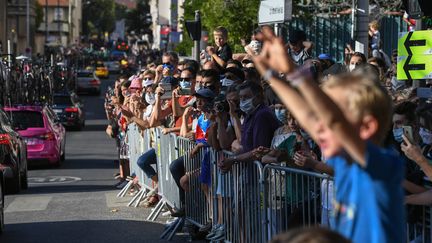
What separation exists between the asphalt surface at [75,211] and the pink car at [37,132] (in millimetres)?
365

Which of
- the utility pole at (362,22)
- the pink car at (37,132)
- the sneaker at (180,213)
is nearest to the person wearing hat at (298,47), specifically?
the utility pole at (362,22)

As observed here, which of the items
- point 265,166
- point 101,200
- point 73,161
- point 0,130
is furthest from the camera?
point 73,161

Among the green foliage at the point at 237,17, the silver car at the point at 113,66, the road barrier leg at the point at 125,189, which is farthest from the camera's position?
the silver car at the point at 113,66

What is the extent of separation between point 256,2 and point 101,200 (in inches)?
316

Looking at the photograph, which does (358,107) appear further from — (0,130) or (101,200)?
(0,130)

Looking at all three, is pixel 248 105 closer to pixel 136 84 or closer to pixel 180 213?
pixel 180 213

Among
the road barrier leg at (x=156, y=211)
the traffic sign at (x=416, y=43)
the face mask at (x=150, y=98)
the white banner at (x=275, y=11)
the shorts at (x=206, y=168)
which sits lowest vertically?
the road barrier leg at (x=156, y=211)

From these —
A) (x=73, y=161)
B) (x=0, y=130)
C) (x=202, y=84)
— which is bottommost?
(x=73, y=161)

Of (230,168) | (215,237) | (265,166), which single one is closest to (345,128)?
(265,166)

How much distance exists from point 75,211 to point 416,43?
7.38 m

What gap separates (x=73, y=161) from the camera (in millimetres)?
26297

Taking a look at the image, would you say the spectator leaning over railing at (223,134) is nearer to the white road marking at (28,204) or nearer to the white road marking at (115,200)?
the white road marking at (115,200)

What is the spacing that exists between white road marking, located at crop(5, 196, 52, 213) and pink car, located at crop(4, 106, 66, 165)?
6409 mm

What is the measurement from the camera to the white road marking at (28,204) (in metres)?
15.5
